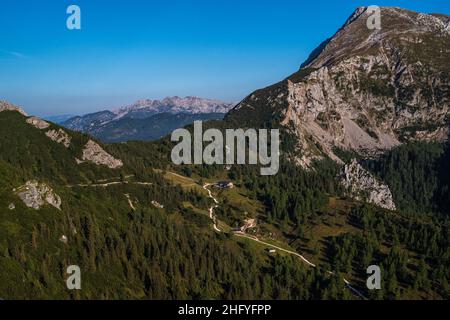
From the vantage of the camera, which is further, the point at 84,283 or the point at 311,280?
the point at 311,280

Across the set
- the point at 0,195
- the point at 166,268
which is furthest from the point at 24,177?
the point at 166,268

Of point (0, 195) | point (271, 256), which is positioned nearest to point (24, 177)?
point (0, 195)

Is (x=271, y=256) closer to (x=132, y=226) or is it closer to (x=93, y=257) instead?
(x=132, y=226)

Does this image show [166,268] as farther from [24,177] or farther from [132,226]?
[24,177]

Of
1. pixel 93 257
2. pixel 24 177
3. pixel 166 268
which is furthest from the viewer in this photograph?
pixel 24 177
